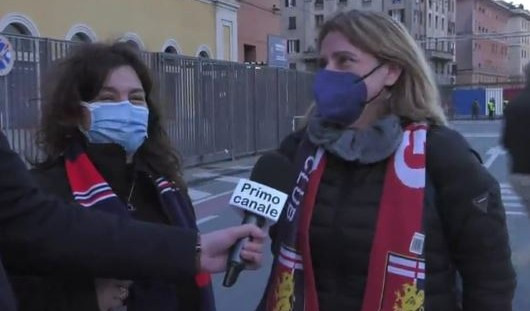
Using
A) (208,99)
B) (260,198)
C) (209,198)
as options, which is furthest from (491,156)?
(260,198)

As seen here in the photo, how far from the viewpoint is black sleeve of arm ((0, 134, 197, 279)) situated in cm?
151

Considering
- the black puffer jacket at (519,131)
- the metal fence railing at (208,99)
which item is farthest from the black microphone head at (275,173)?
the metal fence railing at (208,99)

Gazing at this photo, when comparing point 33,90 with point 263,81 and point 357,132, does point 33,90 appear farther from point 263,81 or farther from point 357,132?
point 357,132

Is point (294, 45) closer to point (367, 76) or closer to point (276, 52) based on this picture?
point (276, 52)

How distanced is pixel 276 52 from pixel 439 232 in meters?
24.7

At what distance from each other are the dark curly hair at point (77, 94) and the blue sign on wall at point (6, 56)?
8.88 metres

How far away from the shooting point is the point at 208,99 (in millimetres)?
17938

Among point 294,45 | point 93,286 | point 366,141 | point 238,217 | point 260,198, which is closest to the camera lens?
point 260,198

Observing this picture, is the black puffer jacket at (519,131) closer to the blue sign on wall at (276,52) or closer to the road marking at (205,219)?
the road marking at (205,219)

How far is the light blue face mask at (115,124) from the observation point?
106 inches

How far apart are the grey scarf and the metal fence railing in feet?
31.5

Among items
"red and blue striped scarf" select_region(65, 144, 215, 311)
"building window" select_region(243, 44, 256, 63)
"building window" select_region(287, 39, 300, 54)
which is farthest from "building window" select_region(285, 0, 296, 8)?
"red and blue striped scarf" select_region(65, 144, 215, 311)

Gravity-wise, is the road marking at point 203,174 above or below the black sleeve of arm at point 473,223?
below

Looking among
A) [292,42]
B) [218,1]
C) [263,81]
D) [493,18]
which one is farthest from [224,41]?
[493,18]
